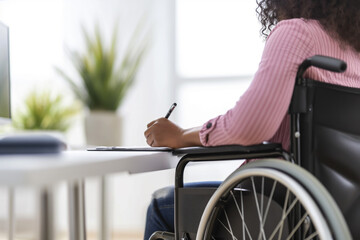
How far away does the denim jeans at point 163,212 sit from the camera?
1.41 metres

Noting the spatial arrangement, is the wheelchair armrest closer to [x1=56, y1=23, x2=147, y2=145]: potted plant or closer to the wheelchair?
the wheelchair

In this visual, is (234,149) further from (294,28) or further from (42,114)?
(42,114)

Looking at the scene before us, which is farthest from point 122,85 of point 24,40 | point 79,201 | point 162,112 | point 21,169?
point 21,169

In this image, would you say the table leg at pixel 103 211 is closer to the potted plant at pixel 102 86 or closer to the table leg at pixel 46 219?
the potted plant at pixel 102 86

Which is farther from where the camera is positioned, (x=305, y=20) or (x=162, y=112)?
(x=162, y=112)

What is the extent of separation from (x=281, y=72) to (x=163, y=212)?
594 millimetres

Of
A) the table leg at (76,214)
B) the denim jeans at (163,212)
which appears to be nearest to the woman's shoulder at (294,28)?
the denim jeans at (163,212)

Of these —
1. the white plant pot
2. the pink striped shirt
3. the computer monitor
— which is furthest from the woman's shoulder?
the white plant pot

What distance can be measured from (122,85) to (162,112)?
48 centimetres

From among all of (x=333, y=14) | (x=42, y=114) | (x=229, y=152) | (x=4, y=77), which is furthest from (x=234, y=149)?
(x=42, y=114)

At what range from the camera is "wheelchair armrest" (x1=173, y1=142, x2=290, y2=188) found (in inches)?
40.4

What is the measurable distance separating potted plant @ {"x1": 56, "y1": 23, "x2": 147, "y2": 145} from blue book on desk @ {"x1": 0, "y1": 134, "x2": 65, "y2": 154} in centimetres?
248

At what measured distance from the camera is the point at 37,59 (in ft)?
13.6

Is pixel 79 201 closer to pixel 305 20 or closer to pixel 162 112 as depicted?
pixel 305 20
